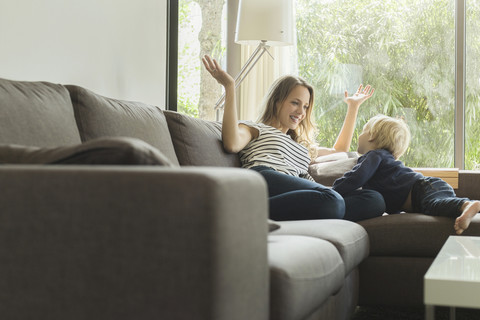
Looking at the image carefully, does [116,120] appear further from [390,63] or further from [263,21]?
[390,63]

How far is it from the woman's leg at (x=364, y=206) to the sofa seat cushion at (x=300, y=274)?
2.90ft

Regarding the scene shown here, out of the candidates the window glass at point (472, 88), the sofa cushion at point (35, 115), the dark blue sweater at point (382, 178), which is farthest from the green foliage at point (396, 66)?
the sofa cushion at point (35, 115)

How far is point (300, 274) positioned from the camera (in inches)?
52.9

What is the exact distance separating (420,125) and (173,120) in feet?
8.53

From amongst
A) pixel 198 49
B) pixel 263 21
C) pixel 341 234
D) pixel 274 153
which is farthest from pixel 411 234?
pixel 198 49

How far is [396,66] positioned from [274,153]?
220 centimetres

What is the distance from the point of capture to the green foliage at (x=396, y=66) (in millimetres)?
4750

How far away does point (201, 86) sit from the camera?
5.02 meters

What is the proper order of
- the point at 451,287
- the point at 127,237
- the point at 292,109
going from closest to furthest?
the point at 127,237 < the point at 451,287 < the point at 292,109

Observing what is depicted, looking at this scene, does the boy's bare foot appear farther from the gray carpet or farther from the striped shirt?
the striped shirt

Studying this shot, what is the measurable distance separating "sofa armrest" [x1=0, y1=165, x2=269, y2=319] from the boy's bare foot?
5.03 ft

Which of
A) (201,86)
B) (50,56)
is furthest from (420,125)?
(50,56)

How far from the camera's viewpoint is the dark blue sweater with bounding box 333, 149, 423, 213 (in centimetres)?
279

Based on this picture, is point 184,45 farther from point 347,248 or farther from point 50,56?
point 347,248
